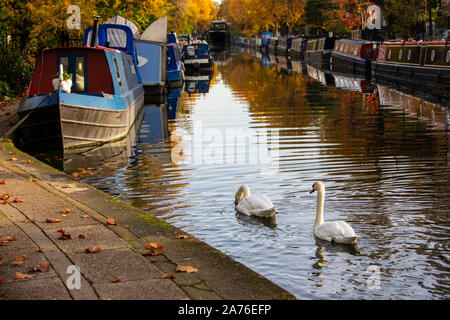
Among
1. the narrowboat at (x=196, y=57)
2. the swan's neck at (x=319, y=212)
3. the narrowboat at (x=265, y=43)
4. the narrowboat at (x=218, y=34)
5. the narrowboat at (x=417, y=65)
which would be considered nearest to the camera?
the swan's neck at (x=319, y=212)

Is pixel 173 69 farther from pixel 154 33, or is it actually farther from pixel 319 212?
pixel 319 212

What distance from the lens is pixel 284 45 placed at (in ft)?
270

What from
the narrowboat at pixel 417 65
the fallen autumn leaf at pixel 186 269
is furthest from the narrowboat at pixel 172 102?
the fallen autumn leaf at pixel 186 269

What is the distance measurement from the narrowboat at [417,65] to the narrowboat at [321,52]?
1466cm

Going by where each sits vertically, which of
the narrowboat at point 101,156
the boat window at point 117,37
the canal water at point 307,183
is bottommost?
the narrowboat at point 101,156

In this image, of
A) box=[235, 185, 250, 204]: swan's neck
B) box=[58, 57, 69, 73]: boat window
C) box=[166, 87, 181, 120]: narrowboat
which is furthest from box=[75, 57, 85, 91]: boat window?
box=[235, 185, 250, 204]: swan's neck

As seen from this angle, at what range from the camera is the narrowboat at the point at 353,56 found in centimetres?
4281

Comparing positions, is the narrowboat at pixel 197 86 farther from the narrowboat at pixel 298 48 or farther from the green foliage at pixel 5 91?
the narrowboat at pixel 298 48

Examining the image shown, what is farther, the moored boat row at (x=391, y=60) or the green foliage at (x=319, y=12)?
the green foliage at (x=319, y=12)

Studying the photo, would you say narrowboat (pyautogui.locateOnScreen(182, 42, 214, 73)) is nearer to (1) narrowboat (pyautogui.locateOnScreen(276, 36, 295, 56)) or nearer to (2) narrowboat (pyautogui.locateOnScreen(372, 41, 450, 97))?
(2) narrowboat (pyautogui.locateOnScreen(372, 41, 450, 97))

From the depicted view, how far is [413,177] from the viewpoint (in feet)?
38.9

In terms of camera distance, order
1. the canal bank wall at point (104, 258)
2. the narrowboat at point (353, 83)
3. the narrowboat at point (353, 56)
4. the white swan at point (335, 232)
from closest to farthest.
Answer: the canal bank wall at point (104, 258), the white swan at point (335, 232), the narrowboat at point (353, 83), the narrowboat at point (353, 56)
